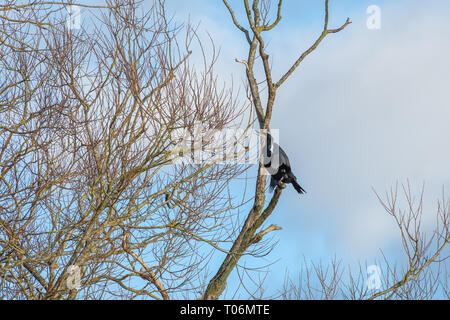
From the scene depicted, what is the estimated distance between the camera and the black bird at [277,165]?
6551mm

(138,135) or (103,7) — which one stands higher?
(103,7)

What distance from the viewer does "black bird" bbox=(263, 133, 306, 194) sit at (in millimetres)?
6551

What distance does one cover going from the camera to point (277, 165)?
21.5 ft

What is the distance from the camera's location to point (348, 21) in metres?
7.08

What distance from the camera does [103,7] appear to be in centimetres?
577

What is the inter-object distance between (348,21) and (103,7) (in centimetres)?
357
